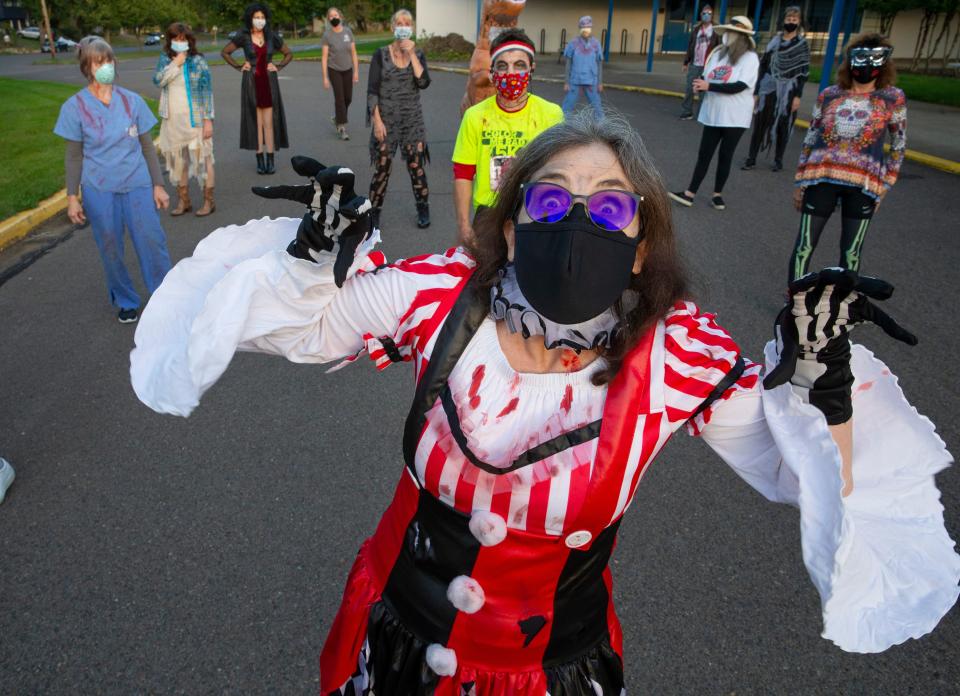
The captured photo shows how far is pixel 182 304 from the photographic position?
1678 mm

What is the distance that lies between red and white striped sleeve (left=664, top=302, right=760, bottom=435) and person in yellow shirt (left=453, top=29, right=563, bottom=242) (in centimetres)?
299

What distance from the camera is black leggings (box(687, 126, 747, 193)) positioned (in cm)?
781

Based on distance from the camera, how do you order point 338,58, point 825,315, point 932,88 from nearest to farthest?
point 825,315 → point 338,58 → point 932,88

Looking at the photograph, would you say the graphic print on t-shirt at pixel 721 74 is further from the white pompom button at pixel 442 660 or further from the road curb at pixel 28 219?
the white pompom button at pixel 442 660

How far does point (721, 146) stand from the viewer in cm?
807

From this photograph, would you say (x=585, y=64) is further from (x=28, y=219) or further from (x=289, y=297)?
(x=289, y=297)

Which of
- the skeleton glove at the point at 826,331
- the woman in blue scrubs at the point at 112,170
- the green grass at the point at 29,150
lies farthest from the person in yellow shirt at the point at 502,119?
the green grass at the point at 29,150

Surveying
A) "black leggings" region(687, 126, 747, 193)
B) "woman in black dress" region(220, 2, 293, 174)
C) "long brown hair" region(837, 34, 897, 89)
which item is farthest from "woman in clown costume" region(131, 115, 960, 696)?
"woman in black dress" region(220, 2, 293, 174)

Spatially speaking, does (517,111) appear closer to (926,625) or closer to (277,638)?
(277,638)

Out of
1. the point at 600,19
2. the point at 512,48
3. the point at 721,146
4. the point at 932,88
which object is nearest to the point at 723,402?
the point at 512,48

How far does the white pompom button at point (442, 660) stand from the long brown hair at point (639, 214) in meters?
0.69

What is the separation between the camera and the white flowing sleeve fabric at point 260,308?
1.55 meters

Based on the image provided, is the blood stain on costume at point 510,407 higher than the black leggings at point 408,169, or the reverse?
the blood stain on costume at point 510,407

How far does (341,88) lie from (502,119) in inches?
348
